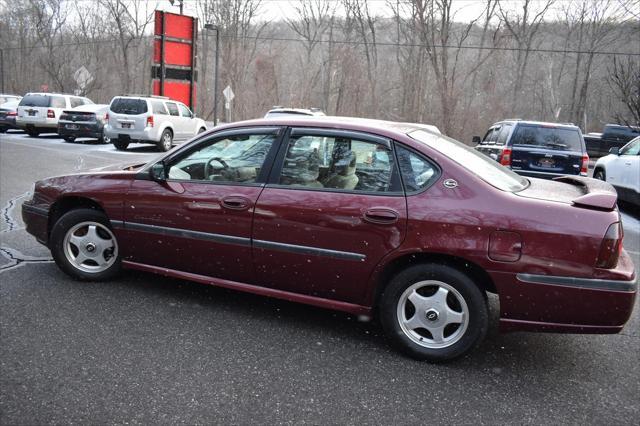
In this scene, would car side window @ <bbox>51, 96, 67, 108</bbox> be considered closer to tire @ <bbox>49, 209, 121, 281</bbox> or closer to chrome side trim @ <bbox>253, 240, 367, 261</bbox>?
tire @ <bbox>49, 209, 121, 281</bbox>

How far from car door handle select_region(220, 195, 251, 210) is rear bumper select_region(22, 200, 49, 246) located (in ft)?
6.17

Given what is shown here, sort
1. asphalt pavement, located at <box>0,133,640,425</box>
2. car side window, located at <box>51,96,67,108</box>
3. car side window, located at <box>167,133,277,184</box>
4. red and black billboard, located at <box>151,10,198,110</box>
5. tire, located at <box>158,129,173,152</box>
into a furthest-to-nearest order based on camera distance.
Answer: red and black billboard, located at <box>151,10,198,110</box>
car side window, located at <box>51,96,67,108</box>
tire, located at <box>158,129,173,152</box>
car side window, located at <box>167,133,277,184</box>
asphalt pavement, located at <box>0,133,640,425</box>

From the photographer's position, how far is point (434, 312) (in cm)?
345

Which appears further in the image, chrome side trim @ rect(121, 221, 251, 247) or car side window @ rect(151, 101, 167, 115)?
car side window @ rect(151, 101, 167, 115)

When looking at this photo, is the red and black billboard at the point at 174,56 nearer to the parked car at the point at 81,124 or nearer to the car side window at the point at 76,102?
the car side window at the point at 76,102

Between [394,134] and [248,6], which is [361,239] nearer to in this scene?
[394,134]

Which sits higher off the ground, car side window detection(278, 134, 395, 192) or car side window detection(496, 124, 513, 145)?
car side window detection(496, 124, 513, 145)

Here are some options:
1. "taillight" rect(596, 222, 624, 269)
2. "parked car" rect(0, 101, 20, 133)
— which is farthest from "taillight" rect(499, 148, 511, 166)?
"parked car" rect(0, 101, 20, 133)

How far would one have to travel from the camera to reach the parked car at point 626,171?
10.0m

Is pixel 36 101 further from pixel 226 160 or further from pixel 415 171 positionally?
pixel 415 171

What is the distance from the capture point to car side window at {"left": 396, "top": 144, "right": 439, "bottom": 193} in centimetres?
352

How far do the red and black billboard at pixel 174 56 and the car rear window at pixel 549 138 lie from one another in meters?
19.6

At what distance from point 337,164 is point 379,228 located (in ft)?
1.98

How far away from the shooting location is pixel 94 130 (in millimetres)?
19672
